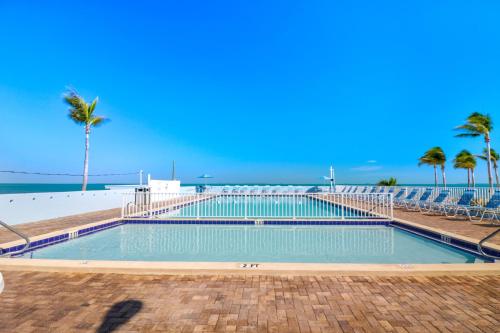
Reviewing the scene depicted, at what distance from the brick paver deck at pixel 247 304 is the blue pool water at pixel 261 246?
1338 millimetres

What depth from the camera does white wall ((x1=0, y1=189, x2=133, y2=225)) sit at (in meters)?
6.21

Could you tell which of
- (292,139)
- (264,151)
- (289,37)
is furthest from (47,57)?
(264,151)

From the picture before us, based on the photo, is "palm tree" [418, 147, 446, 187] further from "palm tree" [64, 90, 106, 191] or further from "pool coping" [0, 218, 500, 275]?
"palm tree" [64, 90, 106, 191]

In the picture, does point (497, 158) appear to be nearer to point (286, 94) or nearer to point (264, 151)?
point (286, 94)

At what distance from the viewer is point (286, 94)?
2298cm

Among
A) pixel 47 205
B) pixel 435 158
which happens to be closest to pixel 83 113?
pixel 47 205

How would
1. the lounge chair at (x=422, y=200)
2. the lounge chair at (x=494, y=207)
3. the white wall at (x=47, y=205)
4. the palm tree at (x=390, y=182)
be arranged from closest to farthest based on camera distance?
the white wall at (x=47, y=205) < the lounge chair at (x=494, y=207) < the lounge chair at (x=422, y=200) < the palm tree at (x=390, y=182)

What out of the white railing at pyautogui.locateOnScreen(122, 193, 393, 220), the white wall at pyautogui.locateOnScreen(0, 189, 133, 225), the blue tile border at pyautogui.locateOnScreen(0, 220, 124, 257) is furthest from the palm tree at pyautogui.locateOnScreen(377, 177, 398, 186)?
the blue tile border at pyautogui.locateOnScreen(0, 220, 124, 257)

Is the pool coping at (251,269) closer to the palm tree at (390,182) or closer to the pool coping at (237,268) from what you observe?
the pool coping at (237,268)

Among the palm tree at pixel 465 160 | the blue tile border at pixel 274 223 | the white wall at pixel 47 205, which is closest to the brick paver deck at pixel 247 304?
the blue tile border at pixel 274 223

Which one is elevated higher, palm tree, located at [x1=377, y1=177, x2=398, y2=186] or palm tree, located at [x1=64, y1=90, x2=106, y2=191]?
palm tree, located at [x1=64, y1=90, x2=106, y2=191]

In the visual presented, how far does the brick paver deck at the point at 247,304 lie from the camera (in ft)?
5.86

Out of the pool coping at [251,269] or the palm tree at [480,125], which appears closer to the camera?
the pool coping at [251,269]

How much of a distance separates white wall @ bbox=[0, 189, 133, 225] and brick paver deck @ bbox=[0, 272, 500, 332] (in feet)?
15.2
